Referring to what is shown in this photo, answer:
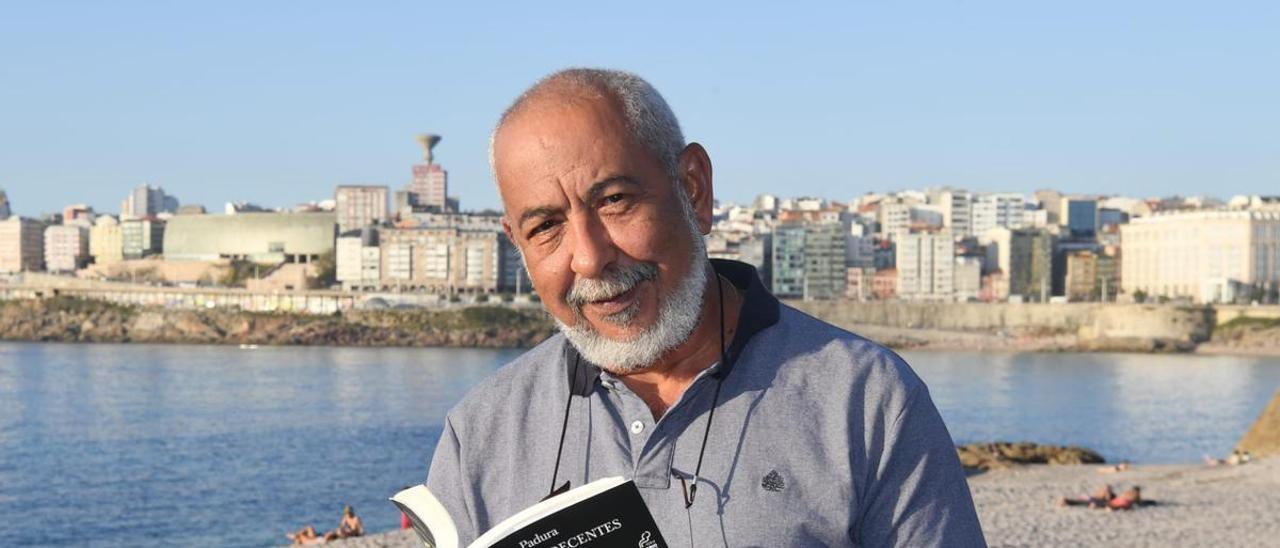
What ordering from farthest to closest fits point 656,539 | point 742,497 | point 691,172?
point 691,172
point 742,497
point 656,539

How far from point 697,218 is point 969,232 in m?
117

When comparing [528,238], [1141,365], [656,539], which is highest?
[528,238]

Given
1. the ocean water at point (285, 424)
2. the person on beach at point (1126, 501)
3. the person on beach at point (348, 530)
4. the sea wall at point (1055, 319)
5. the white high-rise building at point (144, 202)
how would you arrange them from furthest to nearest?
the white high-rise building at point (144, 202), the sea wall at point (1055, 319), the ocean water at point (285, 424), the person on beach at point (1126, 501), the person on beach at point (348, 530)

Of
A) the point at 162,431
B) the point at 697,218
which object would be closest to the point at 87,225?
the point at 162,431

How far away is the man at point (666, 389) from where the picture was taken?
1548 millimetres

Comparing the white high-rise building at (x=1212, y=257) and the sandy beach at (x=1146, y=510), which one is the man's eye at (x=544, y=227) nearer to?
the sandy beach at (x=1146, y=510)

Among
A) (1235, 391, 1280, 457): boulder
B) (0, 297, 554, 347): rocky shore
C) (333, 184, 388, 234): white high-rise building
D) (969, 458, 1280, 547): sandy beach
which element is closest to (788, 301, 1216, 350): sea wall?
(0, 297, 554, 347): rocky shore

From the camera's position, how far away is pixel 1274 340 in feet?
239

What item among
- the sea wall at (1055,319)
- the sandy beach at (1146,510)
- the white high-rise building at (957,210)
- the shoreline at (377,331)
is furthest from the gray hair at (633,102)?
the white high-rise building at (957,210)

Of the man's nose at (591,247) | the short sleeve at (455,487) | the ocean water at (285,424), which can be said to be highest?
the man's nose at (591,247)

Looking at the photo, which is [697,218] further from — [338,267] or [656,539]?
[338,267]

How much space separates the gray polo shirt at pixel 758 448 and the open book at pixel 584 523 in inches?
7.5

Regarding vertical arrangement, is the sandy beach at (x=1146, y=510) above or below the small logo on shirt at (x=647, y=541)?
below

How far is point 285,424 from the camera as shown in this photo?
1342 inches
